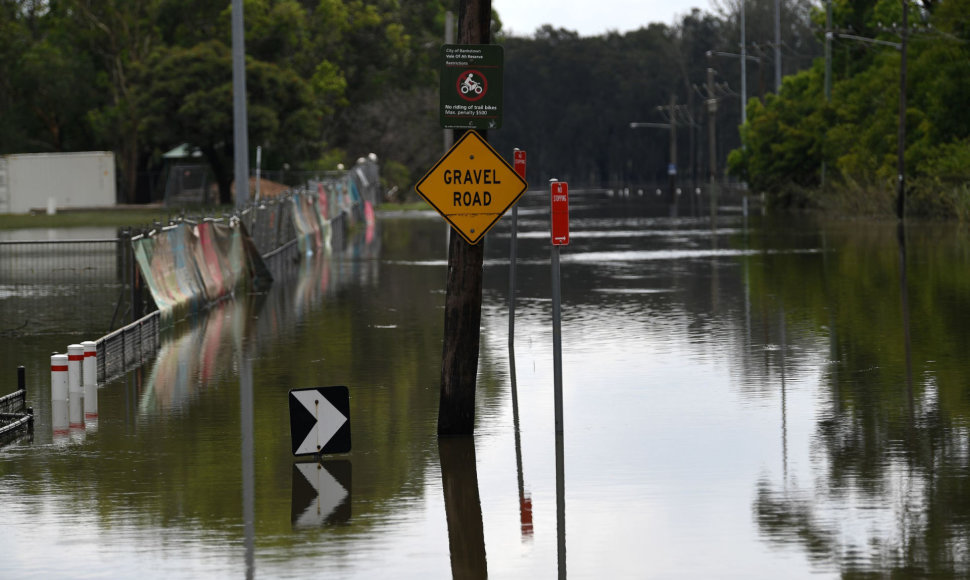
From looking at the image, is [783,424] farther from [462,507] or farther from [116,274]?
[116,274]

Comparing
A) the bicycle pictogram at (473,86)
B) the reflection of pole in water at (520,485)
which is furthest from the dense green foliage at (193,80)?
the bicycle pictogram at (473,86)

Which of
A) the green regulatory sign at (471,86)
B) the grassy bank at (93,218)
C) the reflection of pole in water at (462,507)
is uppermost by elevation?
the green regulatory sign at (471,86)

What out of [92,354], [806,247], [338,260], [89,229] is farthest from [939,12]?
[92,354]

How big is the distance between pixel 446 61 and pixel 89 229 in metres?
40.2

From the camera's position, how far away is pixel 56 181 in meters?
69.8

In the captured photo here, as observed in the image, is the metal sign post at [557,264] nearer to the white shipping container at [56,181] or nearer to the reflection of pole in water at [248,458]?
the reflection of pole in water at [248,458]

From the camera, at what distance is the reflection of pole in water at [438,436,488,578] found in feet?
27.9

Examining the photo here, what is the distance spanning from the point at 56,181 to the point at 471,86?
61.0m

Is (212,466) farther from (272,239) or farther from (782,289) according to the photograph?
(272,239)

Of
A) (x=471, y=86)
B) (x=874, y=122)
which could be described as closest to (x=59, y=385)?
(x=471, y=86)

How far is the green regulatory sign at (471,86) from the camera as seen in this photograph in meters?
11.7

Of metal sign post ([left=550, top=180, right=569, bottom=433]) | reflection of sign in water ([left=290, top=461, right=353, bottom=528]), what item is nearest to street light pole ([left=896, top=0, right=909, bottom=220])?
metal sign post ([left=550, top=180, right=569, bottom=433])

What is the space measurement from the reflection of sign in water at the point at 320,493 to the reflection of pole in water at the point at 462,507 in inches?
25.9

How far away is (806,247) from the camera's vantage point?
35531mm
